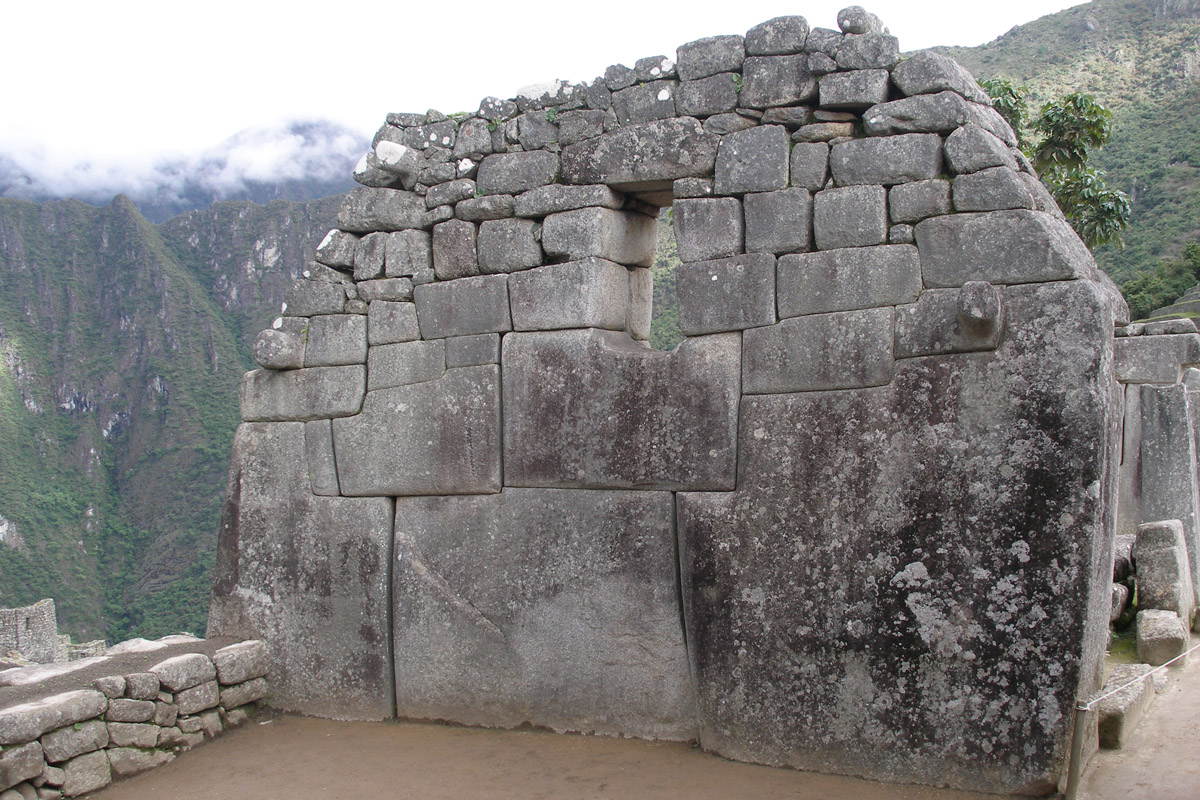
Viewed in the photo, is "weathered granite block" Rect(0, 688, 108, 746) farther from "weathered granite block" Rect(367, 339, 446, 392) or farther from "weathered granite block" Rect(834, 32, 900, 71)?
"weathered granite block" Rect(834, 32, 900, 71)

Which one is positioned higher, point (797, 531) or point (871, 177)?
point (871, 177)

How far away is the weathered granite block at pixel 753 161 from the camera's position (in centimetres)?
423

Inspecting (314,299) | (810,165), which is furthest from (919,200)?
(314,299)

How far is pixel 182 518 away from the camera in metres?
40.3

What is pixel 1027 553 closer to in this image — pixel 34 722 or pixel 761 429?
pixel 761 429

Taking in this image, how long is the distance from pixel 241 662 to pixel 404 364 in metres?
2.03

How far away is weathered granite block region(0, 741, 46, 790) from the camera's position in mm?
3994

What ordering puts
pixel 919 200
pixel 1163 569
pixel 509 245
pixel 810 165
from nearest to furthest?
1. pixel 919 200
2. pixel 810 165
3. pixel 509 245
4. pixel 1163 569

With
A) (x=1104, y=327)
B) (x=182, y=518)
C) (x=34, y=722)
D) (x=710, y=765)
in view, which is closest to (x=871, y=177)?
(x=1104, y=327)

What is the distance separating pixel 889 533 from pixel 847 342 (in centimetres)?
87

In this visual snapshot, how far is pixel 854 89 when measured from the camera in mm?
4082

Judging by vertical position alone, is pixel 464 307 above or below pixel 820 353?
above

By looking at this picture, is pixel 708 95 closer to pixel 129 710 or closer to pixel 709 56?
pixel 709 56

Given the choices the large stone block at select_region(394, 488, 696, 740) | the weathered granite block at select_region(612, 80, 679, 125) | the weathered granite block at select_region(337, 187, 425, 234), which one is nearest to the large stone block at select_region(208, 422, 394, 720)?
the large stone block at select_region(394, 488, 696, 740)
